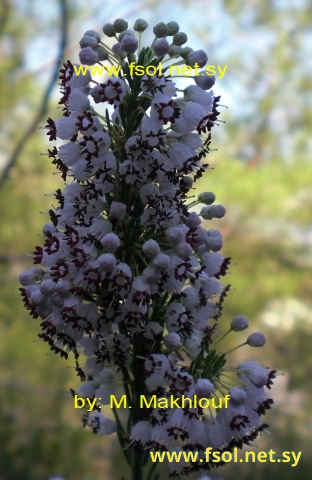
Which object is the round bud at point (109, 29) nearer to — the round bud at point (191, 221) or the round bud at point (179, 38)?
the round bud at point (179, 38)

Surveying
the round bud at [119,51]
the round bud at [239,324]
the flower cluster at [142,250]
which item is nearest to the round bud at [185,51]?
the flower cluster at [142,250]

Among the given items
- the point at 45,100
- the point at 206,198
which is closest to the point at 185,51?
the point at 206,198

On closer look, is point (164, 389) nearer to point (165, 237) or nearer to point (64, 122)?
point (165, 237)

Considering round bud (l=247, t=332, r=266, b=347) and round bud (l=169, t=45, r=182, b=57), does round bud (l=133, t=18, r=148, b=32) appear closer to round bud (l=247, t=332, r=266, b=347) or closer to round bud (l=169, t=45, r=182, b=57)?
round bud (l=169, t=45, r=182, b=57)

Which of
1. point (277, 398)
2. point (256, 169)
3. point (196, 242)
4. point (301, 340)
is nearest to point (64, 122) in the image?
point (196, 242)

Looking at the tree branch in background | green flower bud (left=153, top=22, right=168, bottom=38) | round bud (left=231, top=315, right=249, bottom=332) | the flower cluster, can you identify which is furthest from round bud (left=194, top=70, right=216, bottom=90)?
the tree branch in background
